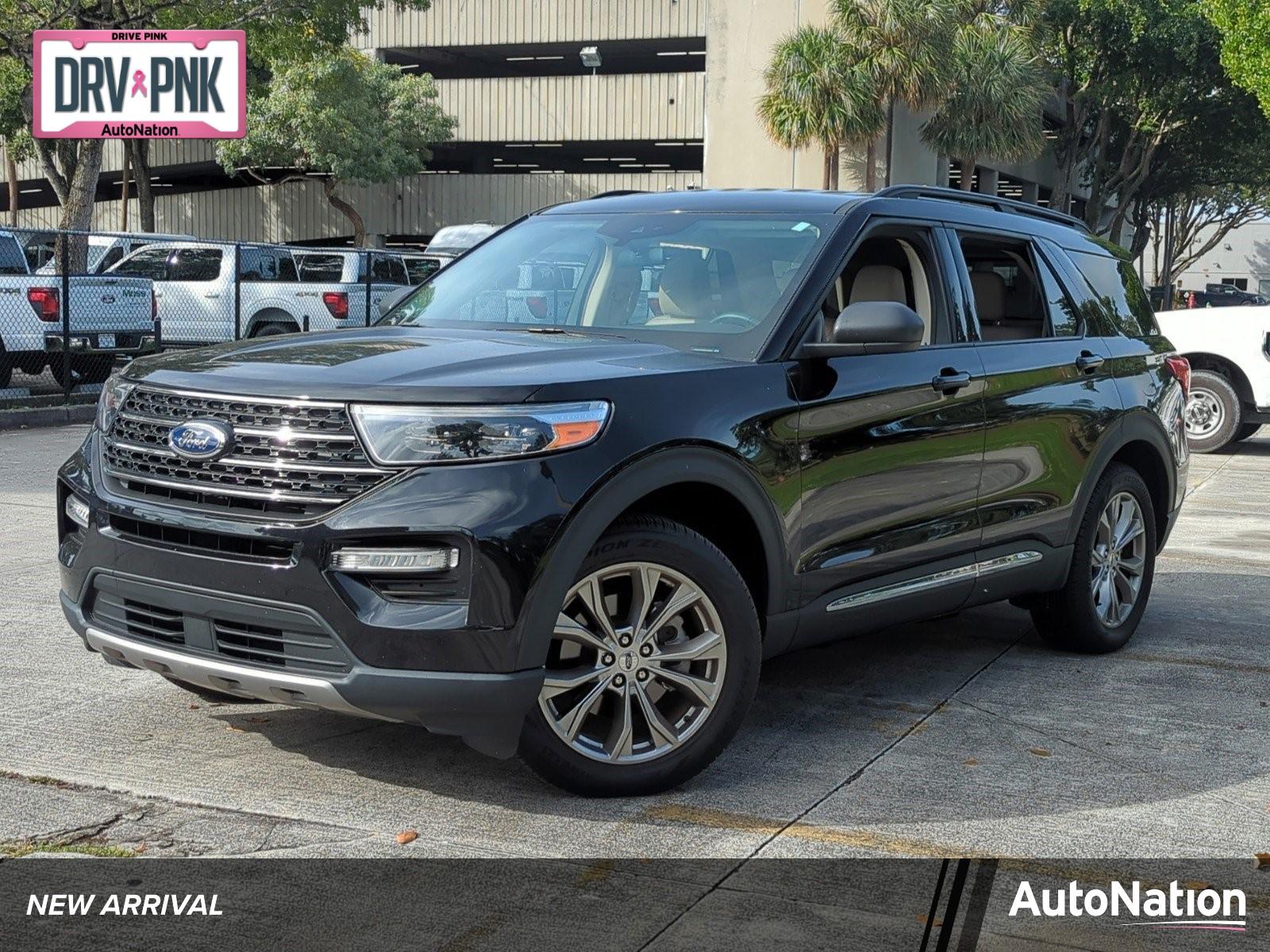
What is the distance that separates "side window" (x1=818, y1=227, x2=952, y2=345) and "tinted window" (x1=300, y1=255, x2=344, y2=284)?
639 inches

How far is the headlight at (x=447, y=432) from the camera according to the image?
12.8 feet

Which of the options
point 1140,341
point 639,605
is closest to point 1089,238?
point 1140,341

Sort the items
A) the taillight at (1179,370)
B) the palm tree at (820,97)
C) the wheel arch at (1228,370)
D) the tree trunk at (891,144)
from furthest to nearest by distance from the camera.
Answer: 1. the tree trunk at (891,144)
2. the palm tree at (820,97)
3. the wheel arch at (1228,370)
4. the taillight at (1179,370)

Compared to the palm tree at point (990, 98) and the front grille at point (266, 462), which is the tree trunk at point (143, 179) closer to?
the palm tree at point (990, 98)

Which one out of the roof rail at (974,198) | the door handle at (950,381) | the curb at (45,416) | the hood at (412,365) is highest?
the roof rail at (974,198)

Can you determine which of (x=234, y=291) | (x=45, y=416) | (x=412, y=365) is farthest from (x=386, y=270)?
(x=412, y=365)

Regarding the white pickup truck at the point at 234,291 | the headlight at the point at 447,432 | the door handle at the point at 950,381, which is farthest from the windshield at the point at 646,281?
the white pickup truck at the point at 234,291

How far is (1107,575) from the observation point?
655 cm

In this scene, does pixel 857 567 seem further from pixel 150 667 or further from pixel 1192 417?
pixel 1192 417

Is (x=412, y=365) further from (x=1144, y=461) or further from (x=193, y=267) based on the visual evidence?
(x=193, y=267)

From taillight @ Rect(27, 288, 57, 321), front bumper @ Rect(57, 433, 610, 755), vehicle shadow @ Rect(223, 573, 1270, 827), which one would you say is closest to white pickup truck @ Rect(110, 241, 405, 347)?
taillight @ Rect(27, 288, 57, 321)

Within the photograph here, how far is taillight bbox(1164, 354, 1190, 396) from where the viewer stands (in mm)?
7114

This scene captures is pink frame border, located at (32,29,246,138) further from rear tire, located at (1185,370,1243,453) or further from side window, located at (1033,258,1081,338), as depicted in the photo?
side window, located at (1033,258,1081,338)

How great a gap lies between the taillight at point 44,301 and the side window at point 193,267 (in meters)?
4.53
